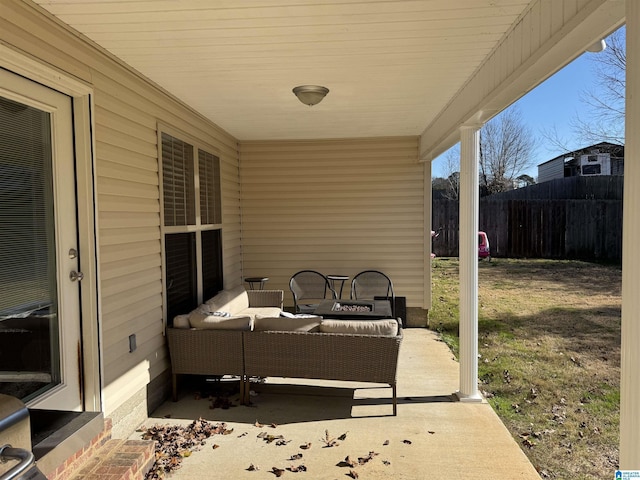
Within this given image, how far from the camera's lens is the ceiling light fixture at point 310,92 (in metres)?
3.85

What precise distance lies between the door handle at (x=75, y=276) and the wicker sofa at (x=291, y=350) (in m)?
1.26

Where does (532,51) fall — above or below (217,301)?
above

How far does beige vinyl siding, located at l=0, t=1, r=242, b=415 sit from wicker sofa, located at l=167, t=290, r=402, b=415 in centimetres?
31

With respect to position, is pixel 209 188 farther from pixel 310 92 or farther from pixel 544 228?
pixel 544 228

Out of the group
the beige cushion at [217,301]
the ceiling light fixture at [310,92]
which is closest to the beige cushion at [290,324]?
the beige cushion at [217,301]

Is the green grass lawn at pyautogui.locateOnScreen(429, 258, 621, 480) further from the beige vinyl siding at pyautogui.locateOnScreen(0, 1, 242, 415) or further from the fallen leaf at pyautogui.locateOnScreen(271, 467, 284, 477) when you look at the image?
the beige vinyl siding at pyautogui.locateOnScreen(0, 1, 242, 415)

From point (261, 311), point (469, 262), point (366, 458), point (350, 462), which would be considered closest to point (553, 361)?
point (469, 262)

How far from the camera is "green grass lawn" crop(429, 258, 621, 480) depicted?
3.17 m

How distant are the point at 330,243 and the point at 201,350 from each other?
10.5ft

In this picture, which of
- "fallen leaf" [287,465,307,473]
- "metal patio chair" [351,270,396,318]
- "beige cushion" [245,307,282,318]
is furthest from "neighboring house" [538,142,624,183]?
"fallen leaf" [287,465,307,473]

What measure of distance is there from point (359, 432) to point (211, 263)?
9.41 ft

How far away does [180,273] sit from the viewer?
448 centimetres

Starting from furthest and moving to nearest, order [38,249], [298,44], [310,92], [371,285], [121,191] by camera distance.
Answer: [371,285]
[310,92]
[121,191]
[298,44]
[38,249]

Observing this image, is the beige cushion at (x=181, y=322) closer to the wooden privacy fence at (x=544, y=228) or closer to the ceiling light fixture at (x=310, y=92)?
Result: the ceiling light fixture at (x=310, y=92)
